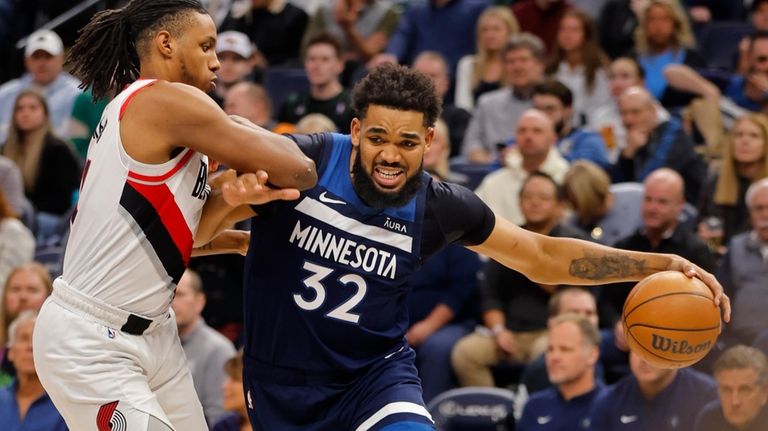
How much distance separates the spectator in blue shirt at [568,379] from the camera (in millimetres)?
7980

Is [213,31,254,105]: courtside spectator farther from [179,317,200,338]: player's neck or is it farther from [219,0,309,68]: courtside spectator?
[179,317,200,338]: player's neck

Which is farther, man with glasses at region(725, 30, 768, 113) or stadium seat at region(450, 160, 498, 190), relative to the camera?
man with glasses at region(725, 30, 768, 113)

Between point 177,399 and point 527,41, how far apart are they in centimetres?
674

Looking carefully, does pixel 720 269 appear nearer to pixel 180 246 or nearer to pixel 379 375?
pixel 379 375

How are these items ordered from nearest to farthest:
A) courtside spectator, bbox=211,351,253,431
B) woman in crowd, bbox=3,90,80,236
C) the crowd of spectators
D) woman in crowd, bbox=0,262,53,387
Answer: courtside spectator, bbox=211,351,253,431, the crowd of spectators, woman in crowd, bbox=0,262,53,387, woman in crowd, bbox=3,90,80,236

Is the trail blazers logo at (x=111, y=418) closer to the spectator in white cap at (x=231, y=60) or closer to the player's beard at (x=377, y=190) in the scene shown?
the player's beard at (x=377, y=190)

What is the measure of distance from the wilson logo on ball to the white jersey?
207cm

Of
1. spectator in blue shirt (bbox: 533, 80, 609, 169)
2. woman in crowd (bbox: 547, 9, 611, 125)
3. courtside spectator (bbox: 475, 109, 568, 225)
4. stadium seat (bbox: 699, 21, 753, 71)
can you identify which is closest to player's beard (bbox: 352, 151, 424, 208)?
courtside spectator (bbox: 475, 109, 568, 225)

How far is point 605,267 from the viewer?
565 centimetres

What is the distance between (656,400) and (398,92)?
3.44 meters

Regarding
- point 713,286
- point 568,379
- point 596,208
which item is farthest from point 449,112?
point 713,286

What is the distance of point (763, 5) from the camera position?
36.8ft

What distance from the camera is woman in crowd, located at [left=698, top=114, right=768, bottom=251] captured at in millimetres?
9484

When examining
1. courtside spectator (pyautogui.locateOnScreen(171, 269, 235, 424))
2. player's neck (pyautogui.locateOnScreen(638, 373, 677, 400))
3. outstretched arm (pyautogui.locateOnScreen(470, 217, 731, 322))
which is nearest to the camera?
outstretched arm (pyautogui.locateOnScreen(470, 217, 731, 322))
